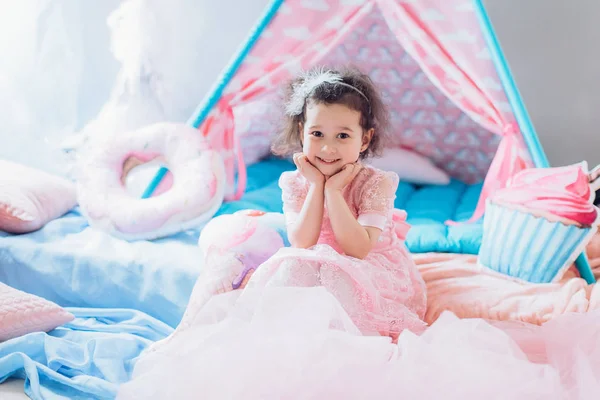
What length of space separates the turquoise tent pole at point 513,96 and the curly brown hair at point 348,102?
0.56 meters

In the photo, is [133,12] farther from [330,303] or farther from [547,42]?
[330,303]

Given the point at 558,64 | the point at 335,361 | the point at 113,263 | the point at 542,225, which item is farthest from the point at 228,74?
the point at 558,64

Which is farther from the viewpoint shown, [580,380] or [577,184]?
[577,184]

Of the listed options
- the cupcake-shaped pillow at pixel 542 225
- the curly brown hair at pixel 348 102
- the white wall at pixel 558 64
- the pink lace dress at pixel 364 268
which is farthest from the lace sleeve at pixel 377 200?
the white wall at pixel 558 64

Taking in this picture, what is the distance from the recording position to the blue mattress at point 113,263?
1919 millimetres

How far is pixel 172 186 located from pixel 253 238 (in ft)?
2.02

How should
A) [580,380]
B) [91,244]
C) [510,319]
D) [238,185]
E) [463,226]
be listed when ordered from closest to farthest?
[580,380] → [510,319] → [91,244] → [463,226] → [238,185]

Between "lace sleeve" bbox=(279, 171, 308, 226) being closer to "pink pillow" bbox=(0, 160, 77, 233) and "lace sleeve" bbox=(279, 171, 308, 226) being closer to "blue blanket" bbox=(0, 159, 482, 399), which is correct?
"blue blanket" bbox=(0, 159, 482, 399)

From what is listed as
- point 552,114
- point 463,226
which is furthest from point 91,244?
point 552,114

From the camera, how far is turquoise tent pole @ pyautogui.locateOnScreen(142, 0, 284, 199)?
219 centimetres

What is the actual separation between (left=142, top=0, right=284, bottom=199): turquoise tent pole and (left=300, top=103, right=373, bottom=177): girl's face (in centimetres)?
76

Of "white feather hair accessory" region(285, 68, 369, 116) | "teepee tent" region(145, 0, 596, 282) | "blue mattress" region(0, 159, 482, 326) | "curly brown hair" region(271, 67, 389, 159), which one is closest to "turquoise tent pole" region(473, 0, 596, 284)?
"teepee tent" region(145, 0, 596, 282)

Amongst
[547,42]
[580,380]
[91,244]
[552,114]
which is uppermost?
[547,42]

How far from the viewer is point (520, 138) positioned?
2102 millimetres
